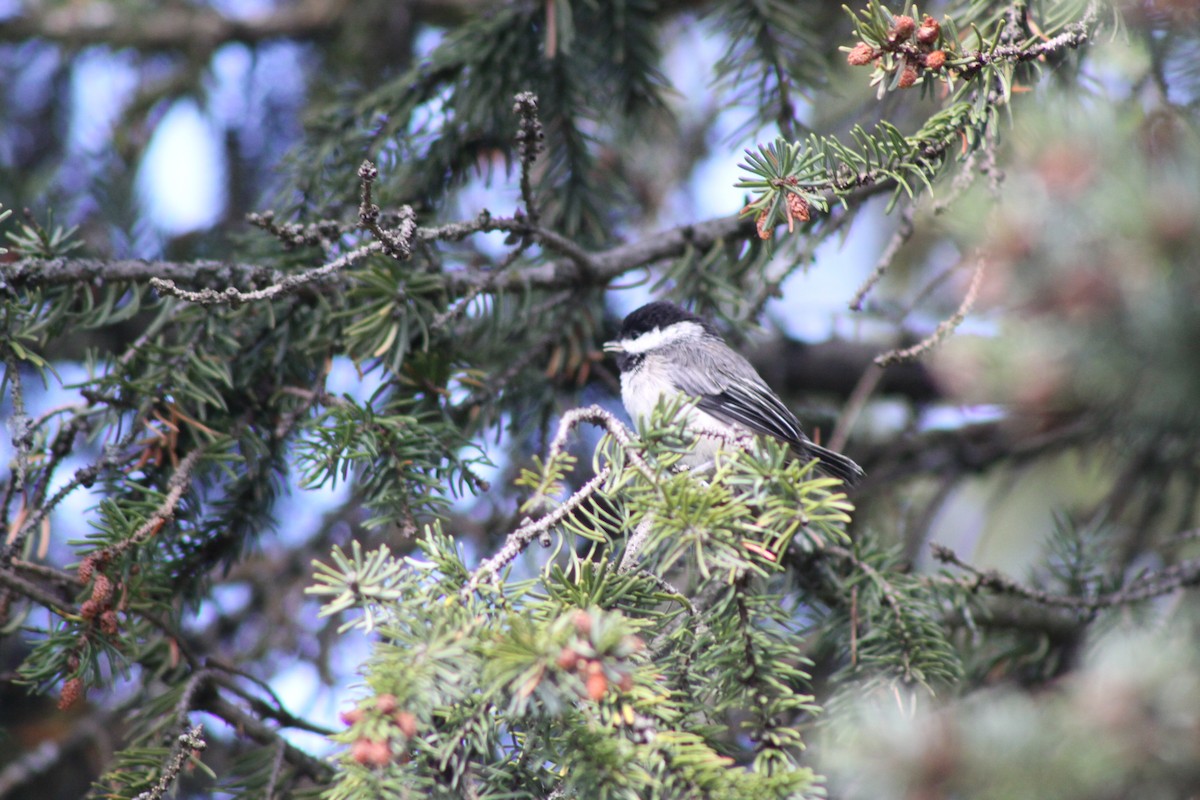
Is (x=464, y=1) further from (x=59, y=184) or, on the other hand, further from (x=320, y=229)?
(x=320, y=229)

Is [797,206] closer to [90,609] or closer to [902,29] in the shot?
[902,29]

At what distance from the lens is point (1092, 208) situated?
889 mm

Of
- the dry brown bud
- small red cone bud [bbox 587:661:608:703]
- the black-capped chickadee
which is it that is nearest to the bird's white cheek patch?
the black-capped chickadee

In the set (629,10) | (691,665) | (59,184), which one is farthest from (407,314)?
(59,184)

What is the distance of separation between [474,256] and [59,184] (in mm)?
1632

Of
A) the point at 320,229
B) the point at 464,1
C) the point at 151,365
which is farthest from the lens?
the point at 464,1

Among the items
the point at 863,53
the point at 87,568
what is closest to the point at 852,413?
the point at 863,53

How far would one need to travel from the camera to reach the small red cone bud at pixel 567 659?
1.03 meters

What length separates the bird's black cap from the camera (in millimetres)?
2645

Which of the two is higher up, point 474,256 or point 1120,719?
point 474,256

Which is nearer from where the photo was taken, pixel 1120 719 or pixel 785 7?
pixel 1120 719

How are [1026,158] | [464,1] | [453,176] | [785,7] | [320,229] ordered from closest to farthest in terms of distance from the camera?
[1026,158], [320,229], [785,7], [453,176], [464,1]

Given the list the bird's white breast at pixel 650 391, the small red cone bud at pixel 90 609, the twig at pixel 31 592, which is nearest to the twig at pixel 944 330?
the bird's white breast at pixel 650 391

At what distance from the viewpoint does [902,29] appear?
1.38 metres
